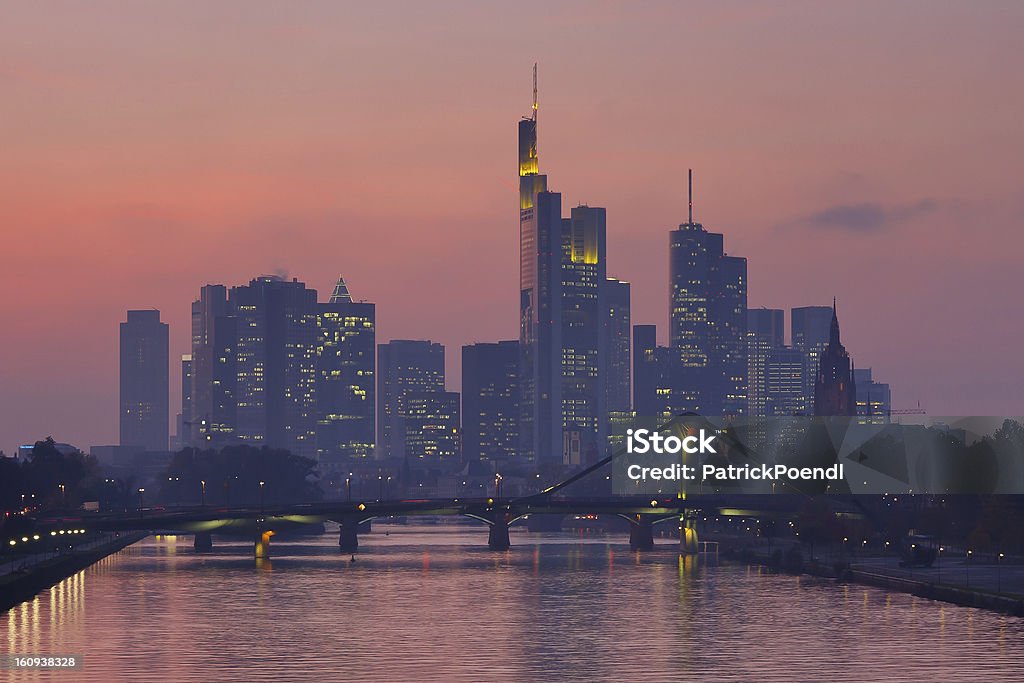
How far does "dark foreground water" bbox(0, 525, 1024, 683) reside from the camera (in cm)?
9075

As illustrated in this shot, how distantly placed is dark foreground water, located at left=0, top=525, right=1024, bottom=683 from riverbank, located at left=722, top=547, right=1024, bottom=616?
5.72ft

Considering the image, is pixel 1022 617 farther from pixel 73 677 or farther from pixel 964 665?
pixel 73 677

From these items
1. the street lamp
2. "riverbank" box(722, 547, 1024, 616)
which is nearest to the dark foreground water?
"riverbank" box(722, 547, 1024, 616)

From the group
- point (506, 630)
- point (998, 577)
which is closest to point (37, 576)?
point (506, 630)

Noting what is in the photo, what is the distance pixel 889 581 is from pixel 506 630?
43754 millimetres

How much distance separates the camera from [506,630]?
114m

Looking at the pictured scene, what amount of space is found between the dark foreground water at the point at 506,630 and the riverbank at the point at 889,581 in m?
1.74

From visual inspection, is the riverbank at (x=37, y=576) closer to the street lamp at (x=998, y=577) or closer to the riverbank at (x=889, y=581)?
the riverbank at (x=889, y=581)

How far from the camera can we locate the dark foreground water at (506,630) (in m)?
90.8

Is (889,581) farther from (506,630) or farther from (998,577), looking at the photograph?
(506,630)

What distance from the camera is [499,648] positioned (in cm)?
10256

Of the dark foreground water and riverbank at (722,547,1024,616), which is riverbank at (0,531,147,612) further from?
riverbank at (722,547,1024,616)

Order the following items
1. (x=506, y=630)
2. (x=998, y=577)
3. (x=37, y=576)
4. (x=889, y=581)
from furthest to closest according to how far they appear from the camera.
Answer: (x=889, y=581)
(x=37, y=576)
(x=998, y=577)
(x=506, y=630)

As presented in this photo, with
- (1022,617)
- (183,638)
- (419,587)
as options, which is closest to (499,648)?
(183,638)
